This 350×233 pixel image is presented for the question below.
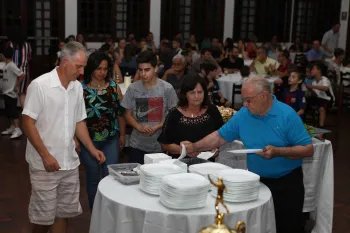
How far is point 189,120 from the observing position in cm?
376

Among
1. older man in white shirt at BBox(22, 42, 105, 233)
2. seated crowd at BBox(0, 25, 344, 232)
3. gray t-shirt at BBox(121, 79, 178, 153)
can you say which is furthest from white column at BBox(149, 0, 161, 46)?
older man in white shirt at BBox(22, 42, 105, 233)

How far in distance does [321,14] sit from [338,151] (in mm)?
10583

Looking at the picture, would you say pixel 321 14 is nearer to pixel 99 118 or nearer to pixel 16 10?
pixel 16 10

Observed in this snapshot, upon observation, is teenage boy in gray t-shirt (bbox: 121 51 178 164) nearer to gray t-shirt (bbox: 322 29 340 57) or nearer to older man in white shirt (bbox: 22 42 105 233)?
older man in white shirt (bbox: 22 42 105 233)

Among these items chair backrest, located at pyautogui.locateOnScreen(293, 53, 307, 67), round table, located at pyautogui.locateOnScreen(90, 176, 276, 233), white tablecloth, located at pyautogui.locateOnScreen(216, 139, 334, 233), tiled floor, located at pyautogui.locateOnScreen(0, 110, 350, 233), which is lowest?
tiled floor, located at pyautogui.locateOnScreen(0, 110, 350, 233)

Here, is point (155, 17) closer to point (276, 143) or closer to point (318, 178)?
point (318, 178)

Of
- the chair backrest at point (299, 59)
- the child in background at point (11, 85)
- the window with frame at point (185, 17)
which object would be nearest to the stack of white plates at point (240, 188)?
the child in background at point (11, 85)

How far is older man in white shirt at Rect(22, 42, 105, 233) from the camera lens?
3279mm

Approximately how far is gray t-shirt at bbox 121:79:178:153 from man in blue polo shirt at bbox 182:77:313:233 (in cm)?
100

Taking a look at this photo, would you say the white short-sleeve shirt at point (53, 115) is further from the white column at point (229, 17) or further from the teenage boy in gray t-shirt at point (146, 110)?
the white column at point (229, 17)

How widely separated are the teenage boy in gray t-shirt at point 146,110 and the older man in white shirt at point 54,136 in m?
0.81

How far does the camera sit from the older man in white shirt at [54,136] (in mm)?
3279

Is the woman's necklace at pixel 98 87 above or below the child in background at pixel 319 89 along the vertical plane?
above

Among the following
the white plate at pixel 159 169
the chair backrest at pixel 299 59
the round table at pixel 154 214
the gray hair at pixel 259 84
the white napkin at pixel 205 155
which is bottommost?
the round table at pixel 154 214
